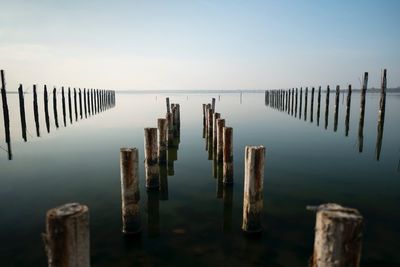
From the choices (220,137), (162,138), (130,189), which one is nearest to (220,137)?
(220,137)

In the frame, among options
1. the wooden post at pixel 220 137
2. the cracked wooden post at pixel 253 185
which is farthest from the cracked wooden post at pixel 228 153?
the cracked wooden post at pixel 253 185

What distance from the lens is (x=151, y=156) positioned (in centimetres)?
896

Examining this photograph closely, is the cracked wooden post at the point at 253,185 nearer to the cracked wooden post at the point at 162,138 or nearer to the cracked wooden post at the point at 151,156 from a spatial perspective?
the cracked wooden post at the point at 151,156

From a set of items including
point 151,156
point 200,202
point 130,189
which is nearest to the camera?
point 130,189

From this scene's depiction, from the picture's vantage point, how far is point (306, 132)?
71.3ft

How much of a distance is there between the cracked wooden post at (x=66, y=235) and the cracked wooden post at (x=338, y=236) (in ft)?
8.42

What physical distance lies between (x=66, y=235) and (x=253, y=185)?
3897mm

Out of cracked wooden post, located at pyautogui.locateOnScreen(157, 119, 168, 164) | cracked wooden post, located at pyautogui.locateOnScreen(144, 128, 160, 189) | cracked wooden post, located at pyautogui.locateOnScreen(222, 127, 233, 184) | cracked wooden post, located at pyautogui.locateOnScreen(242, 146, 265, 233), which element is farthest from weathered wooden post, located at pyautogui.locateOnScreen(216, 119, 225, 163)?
cracked wooden post, located at pyautogui.locateOnScreen(242, 146, 265, 233)

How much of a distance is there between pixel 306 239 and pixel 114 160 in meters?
9.65

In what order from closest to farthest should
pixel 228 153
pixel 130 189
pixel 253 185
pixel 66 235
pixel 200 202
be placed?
pixel 66 235 → pixel 253 185 → pixel 130 189 → pixel 200 202 → pixel 228 153

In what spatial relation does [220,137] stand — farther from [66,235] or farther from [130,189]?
[66,235]

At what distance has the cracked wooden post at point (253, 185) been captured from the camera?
5961mm

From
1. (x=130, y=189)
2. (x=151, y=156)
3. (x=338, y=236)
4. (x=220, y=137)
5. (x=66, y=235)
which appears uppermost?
(x=338, y=236)

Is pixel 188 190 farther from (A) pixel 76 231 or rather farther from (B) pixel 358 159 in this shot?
(B) pixel 358 159
